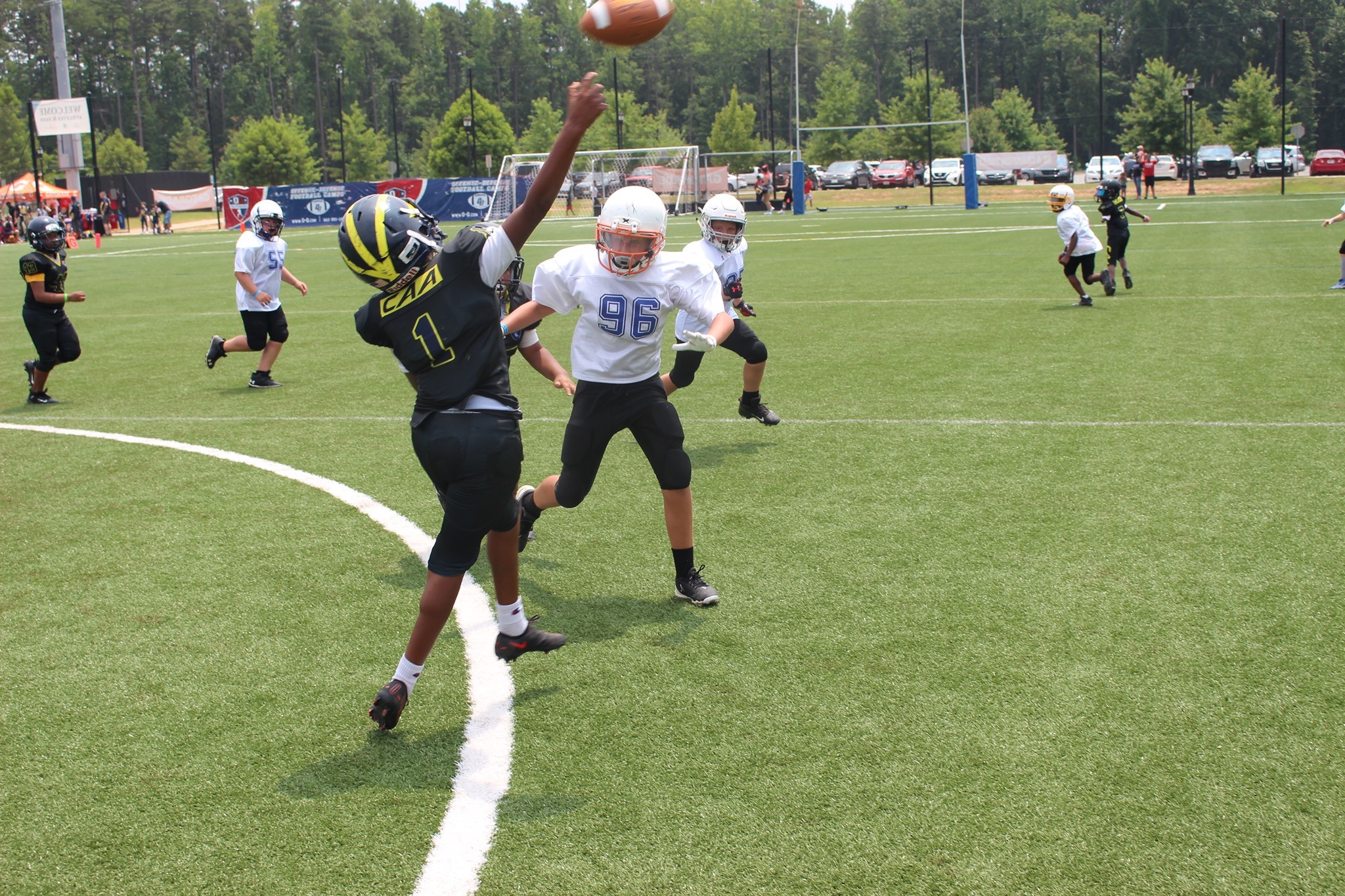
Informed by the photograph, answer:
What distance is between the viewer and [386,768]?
13.4ft

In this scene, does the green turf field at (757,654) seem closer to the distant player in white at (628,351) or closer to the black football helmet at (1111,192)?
the distant player in white at (628,351)

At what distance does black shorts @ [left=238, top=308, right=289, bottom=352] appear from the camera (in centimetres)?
1229

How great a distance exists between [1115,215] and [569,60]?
124 metres

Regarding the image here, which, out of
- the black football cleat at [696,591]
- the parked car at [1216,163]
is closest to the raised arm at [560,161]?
the black football cleat at [696,591]

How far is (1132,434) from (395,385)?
7.37 metres

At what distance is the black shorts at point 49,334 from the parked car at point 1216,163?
68.5 meters

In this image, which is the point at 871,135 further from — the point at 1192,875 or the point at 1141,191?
the point at 1192,875

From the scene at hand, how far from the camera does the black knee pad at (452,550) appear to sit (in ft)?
14.0

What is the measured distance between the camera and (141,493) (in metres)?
7.98

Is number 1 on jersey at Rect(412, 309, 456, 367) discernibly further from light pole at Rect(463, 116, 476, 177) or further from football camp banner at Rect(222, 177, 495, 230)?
light pole at Rect(463, 116, 476, 177)

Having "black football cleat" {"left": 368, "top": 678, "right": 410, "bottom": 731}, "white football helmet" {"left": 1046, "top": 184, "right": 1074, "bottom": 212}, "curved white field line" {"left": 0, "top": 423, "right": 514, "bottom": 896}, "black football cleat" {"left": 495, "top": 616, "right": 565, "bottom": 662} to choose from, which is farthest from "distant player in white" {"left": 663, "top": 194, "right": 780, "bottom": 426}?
"white football helmet" {"left": 1046, "top": 184, "right": 1074, "bottom": 212}

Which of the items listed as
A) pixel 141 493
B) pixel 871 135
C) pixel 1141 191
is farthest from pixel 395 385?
pixel 871 135

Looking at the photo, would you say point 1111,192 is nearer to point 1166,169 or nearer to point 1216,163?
point 1166,169

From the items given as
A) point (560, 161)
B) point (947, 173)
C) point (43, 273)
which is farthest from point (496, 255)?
point (947, 173)
